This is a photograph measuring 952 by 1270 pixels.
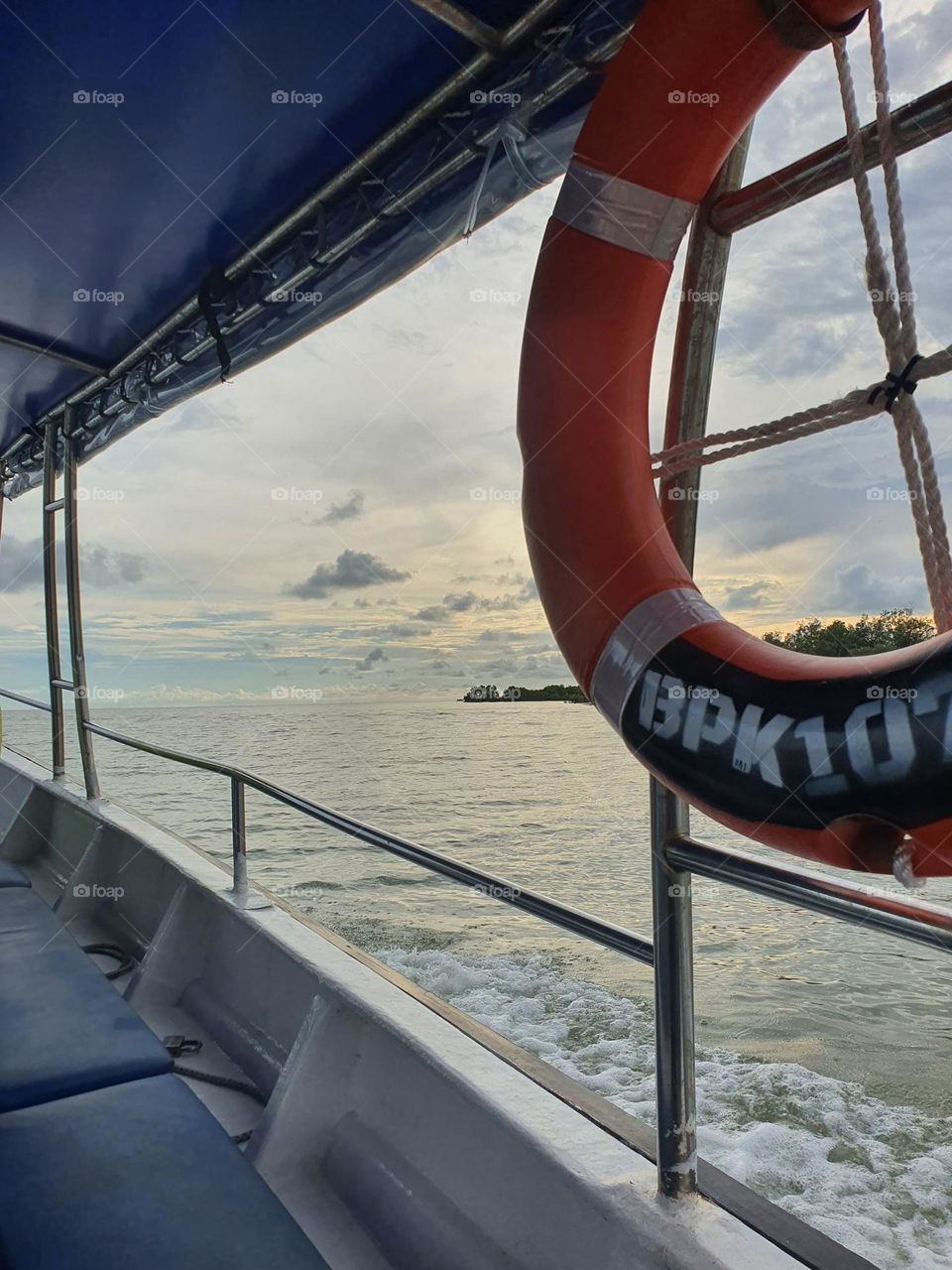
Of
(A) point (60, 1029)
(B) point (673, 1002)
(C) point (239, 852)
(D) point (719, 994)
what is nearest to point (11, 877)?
(C) point (239, 852)

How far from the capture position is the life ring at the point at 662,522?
69 centimetres

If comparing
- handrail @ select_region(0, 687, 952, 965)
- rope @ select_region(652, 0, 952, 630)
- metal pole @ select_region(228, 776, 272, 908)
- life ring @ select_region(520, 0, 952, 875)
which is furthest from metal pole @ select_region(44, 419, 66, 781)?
rope @ select_region(652, 0, 952, 630)

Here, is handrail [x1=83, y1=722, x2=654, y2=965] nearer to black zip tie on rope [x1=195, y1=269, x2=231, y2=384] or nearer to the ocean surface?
the ocean surface

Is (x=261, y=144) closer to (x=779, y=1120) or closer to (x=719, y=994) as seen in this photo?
(x=779, y=1120)

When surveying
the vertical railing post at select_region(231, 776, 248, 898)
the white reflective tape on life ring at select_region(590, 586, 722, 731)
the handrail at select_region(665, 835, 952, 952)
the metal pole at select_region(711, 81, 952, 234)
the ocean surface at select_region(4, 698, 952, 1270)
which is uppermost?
the metal pole at select_region(711, 81, 952, 234)

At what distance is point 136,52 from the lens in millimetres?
1622

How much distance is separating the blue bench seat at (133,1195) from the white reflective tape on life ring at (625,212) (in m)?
1.23

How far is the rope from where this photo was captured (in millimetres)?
763

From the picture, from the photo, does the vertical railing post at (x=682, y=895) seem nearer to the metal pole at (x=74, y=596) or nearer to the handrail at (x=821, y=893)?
the handrail at (x=821, y=893)

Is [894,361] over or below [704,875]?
over

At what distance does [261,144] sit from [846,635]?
1.70 m

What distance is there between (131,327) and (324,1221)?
2.73 meters

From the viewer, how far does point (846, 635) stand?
109 centimetres

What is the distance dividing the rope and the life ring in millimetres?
101
